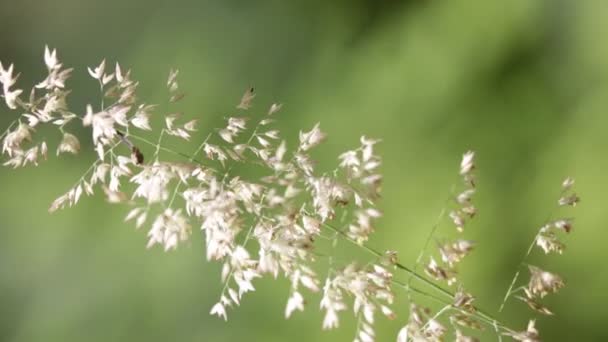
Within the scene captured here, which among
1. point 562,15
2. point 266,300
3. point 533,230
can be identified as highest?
point 562,15

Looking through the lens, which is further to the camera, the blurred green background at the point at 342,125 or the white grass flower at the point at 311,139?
the blurred green background at the point at 342,125

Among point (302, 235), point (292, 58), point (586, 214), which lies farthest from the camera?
point (292, 58)

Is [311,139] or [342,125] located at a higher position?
[342,125]

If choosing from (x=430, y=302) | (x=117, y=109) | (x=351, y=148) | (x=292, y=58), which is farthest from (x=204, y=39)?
(x=117, y=109)

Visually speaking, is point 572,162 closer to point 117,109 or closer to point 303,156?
point 303,156

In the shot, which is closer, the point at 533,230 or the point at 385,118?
the point at 533,230

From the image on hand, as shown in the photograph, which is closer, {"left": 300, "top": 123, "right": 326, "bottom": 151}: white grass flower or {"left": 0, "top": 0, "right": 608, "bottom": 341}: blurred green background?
{"left": 300, "top": 123, "right": 326, "bottom": 151}: white grass flower

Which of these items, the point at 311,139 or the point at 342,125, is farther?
the point at 342,125

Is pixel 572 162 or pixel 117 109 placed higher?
pixel 572 162
